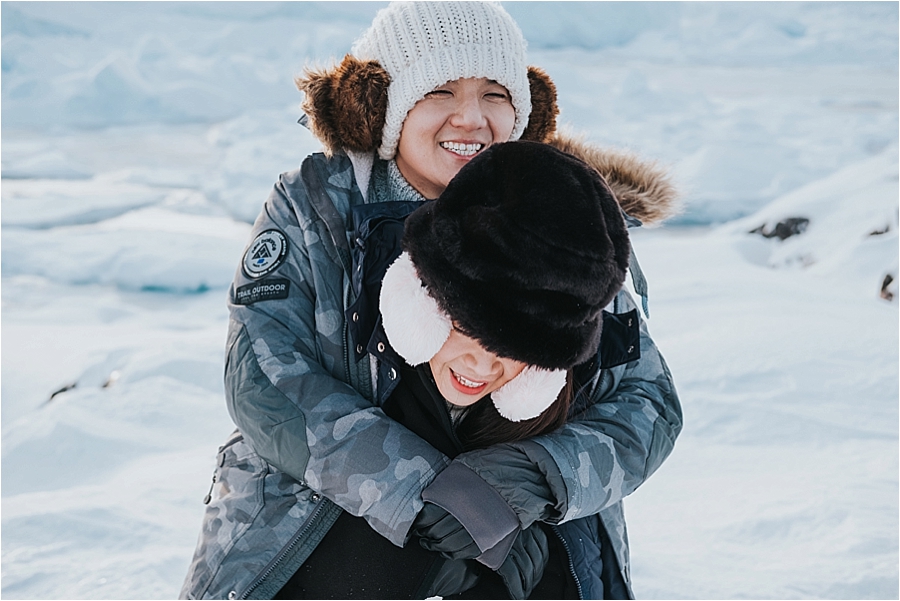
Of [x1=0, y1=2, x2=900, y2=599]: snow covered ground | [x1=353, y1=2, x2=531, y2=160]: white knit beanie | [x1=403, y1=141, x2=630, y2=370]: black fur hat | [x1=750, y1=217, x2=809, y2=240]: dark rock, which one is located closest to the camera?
[x1=403, y1=141, x2=630, y2=370]: black fur hat

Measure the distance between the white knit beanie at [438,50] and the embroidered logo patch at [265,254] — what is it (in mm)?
242

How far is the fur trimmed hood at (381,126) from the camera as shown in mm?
1224

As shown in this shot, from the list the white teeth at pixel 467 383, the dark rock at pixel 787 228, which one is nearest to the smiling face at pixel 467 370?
the white teeth at pixel 467 383

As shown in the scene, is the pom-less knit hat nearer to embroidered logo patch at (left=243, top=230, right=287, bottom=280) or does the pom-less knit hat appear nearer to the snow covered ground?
embroidered logo patch at (left=243, top=230, right=287, bottom=280)

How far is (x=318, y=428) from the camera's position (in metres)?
1.03

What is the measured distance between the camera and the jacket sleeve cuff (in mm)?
941

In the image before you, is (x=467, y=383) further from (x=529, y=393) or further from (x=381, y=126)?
(x=381, y=126)

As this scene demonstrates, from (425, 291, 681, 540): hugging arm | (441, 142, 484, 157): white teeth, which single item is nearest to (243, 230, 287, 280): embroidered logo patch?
(441, 142, 484, 157): white teeth

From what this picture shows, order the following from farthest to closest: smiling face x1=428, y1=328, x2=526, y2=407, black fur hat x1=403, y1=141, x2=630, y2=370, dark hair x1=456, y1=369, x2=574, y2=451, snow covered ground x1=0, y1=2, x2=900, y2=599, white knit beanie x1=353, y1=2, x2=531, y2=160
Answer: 1. snow covered ground x1=0, y1=2, x2=900, y2=599
2. white knit beanie x1=353, y1=2, x2=531, y2=160
3. dark hair x1=456, y1=369, x2=574, y2=451
4. smiling face x1=428, y1=328, x2=526, y2=407
5. black fur hat x1=403, y1=141, x2=630, y2=370

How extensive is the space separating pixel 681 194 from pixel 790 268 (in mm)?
3277

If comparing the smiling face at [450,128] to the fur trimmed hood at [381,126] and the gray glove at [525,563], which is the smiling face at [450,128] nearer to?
the fur trimmed hood at [381,126]

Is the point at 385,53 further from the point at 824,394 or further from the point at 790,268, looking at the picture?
the point at 790,268

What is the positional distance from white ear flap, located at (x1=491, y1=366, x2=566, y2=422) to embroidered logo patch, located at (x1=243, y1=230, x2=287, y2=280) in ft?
1.27

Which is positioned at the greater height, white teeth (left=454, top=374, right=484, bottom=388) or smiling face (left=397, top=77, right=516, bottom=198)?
smiling face (left=397, top=77, right=516, bottom=198)
